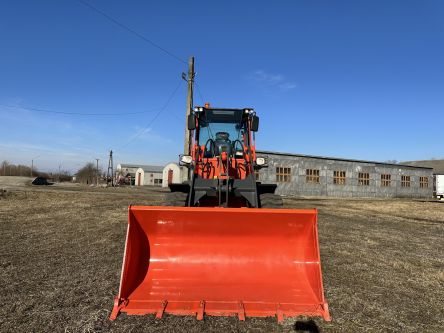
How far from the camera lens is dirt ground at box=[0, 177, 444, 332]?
405 cm

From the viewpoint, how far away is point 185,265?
486 centimetres

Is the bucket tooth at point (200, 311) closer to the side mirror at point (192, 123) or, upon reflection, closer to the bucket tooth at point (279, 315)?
the bucket tooth at point (279, 315)

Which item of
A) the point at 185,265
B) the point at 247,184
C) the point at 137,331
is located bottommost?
the point at 137,331

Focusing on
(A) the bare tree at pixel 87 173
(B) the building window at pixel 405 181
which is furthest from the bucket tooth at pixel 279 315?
(A) the bare tree at pixel 87 173

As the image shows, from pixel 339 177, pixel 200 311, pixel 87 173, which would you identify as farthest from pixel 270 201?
pixel 87 173

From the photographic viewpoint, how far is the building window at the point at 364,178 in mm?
37144

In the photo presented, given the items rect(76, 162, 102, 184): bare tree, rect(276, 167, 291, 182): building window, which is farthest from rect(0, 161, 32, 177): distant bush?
rect(276, 167, 291, 182): building window

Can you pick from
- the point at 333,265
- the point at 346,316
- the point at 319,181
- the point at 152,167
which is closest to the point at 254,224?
the point at 346,316

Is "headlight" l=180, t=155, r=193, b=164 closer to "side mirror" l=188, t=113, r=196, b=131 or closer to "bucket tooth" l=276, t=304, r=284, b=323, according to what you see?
"side mirror" l=188, t=113, r=196, b=131

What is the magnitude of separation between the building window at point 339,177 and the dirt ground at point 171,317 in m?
24.8

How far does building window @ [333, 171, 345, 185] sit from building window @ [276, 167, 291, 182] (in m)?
5.11

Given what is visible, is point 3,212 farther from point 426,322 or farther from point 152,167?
point 152,167

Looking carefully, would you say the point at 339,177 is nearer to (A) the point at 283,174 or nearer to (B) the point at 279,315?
(A) the point at 283,174

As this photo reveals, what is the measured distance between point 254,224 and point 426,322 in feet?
7.04
